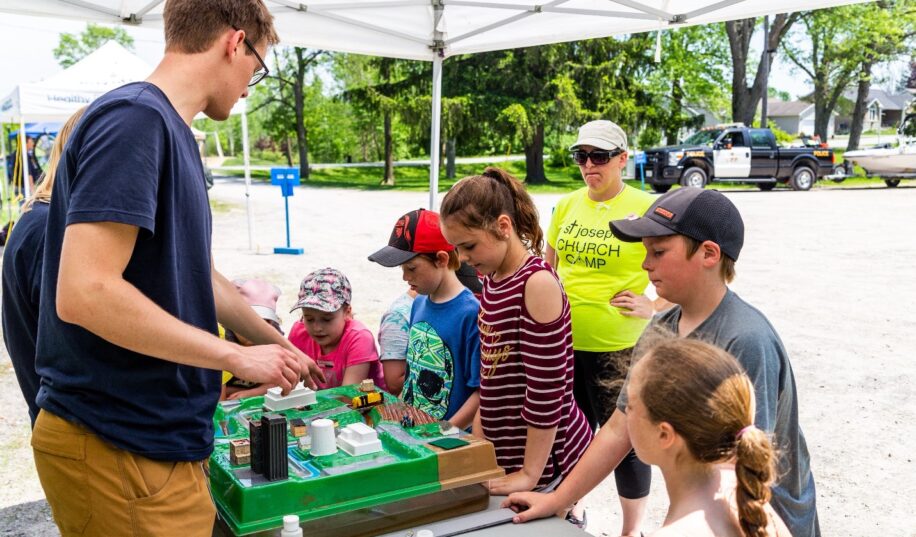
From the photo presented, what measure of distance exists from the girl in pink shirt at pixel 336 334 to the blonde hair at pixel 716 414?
1779 millimetres

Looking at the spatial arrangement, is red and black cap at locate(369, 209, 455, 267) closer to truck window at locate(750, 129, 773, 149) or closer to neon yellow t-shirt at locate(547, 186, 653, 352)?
neon yellow t-shirt at locate(547, 186, 653, 352)

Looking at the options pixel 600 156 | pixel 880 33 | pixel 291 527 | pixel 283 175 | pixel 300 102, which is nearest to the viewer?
pixel 291 527

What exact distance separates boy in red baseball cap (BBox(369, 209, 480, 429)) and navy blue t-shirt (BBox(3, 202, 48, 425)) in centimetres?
105

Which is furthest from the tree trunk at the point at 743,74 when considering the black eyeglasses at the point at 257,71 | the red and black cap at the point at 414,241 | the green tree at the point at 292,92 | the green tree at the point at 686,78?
the black eyeglasses at the point at 257,71

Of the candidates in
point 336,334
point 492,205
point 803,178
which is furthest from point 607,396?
point 803,178

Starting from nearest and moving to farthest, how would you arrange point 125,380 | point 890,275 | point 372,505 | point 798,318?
point 125,380 → point 372,505 → point 798,318 → point 890,275

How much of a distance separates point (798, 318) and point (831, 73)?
3750cm

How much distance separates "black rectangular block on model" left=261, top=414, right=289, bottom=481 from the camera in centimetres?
152

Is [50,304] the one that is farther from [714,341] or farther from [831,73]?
[831,73]

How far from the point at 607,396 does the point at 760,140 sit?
1914cm

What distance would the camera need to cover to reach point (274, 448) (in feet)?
5.02

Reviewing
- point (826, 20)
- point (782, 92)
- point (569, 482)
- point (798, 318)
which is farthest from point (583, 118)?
point (782, 92)

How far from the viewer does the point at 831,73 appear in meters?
39.4

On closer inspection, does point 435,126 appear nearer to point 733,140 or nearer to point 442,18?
point 442,18
